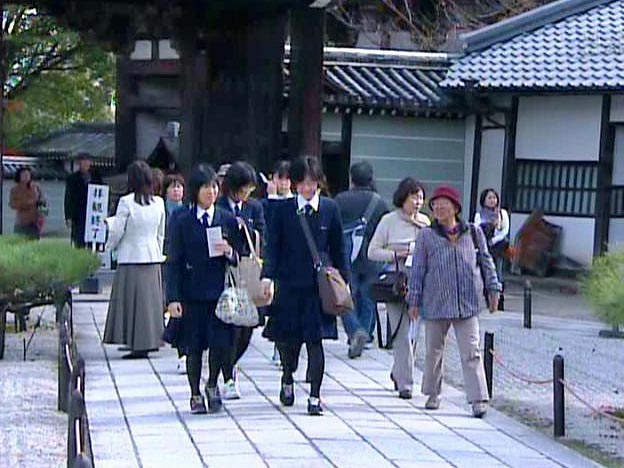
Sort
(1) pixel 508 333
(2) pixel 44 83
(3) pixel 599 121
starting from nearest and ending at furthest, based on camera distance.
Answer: (1) pixel 508 333 → (3) pixel 599 121 → (2) pixel 44 83

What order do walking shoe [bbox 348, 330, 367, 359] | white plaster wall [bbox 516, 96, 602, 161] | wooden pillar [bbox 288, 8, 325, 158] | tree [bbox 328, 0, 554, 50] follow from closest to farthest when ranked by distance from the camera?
walking shoe [bbox 348, 330, 367, 359]
wooden pillar [bbox 288, 8, 325, 158]
white plaster wall [bbox 516, 96, 602, 161]
tree [bbox 328, 0, 554, 50]

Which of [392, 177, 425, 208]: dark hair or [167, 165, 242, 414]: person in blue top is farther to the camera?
[392, 177, 425, 208]: dark hair

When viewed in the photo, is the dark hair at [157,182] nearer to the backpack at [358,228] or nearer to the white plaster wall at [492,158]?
the backpack at [358,228]

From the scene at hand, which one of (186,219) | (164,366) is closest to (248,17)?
(164,366)

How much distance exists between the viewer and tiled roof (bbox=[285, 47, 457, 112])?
2100cm

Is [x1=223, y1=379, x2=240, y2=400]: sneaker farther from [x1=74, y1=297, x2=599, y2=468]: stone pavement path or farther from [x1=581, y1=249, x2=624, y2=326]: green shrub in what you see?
[x1=581, y1=249, x2=624, y2=326]: green shrub

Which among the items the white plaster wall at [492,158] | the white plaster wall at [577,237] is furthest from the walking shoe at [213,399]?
the white plaster wall at [492,158]

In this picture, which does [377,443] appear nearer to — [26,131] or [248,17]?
[248,17]

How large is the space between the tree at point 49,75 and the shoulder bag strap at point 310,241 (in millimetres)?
20182

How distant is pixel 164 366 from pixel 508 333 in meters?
5.03

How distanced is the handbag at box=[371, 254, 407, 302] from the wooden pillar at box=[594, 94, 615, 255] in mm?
11331

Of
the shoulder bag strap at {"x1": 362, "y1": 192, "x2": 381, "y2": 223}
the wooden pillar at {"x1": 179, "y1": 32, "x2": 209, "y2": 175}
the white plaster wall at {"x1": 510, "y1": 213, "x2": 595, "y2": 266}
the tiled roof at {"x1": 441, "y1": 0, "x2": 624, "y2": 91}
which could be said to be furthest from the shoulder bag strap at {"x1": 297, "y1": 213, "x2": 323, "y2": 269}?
the white plaster wall at {"x1": 510, "y1": 213, "x2": 595, "y2": 266}

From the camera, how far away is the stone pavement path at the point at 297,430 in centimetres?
779

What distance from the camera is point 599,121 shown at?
68.8 feet
